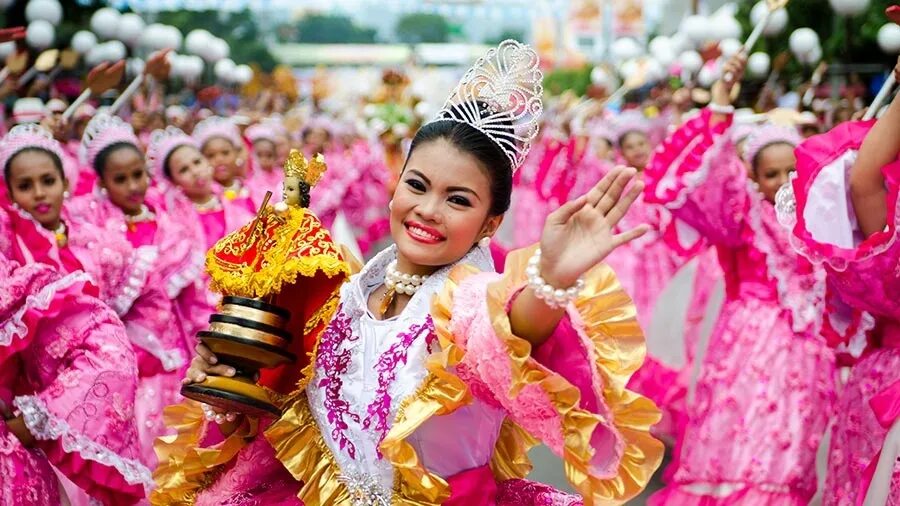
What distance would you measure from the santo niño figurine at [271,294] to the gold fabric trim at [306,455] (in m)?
0.07

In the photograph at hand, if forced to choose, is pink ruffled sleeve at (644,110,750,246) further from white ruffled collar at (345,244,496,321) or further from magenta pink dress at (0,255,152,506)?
magenta pink dress at (0,255,152,506)

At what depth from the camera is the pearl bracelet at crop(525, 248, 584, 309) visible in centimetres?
225

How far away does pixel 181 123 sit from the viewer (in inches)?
375

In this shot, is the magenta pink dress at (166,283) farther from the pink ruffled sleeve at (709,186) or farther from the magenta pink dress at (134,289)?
the pink ruffled sleeve at (709,186)

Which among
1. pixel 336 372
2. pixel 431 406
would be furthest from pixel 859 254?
pixel 336 372

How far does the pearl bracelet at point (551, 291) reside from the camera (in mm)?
2250

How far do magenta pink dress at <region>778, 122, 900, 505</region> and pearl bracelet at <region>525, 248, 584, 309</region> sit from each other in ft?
3.99

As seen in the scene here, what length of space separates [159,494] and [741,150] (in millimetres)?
3769

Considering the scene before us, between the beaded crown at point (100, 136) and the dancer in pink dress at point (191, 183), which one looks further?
the dancer in pink dress at point (191, 183)

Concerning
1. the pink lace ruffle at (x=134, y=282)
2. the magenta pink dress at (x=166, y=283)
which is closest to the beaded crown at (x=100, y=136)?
the magenta pink dress at (x=166, y=283)

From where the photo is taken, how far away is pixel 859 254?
10.4 feet

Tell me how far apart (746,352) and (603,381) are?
2.93 meters

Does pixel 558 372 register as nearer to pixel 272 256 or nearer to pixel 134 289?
pixel 272 256

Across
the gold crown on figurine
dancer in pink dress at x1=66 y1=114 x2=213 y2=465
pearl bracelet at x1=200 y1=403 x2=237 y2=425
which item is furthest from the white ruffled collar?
dancer in pink dress at x1=66 y1=114 x2=213 y2=465
